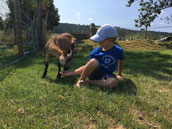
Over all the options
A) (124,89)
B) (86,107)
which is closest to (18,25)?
(124,89)

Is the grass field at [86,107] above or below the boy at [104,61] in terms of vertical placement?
below

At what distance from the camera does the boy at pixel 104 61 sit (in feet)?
10.0

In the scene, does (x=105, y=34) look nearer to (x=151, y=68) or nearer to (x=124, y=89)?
(x=124, y=89)

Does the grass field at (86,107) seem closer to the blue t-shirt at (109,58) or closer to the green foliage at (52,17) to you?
the blue t-shirt at (109,58)

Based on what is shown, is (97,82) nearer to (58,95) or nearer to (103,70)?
(103,70)

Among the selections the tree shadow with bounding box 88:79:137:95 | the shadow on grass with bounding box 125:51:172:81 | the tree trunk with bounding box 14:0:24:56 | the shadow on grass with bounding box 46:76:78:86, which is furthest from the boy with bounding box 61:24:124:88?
the tree trunk with bounding box 14:0:24:56

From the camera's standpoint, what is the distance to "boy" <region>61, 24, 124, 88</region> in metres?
3.06

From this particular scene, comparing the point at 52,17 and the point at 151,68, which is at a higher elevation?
the point at 52,17

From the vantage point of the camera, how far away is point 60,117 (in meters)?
2.09

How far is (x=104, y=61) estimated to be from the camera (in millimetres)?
3232

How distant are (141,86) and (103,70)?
32.8 inches

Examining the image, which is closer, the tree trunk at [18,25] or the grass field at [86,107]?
the grass field at [86,107]

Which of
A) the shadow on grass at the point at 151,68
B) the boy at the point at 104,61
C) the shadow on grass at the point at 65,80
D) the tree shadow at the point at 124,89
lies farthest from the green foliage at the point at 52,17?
the tree shadow at the point at 124,89

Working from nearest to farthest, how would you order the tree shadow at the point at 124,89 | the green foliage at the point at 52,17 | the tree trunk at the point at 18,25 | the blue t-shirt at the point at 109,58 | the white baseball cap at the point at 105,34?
the tree shadow at the point at 124,89 → the white baseball cap at the point at 105,34 → the blue t-shirt at the point at 109,58 → the tree trunk at the point at 18,25 → the green foliage at the point at 52,17
